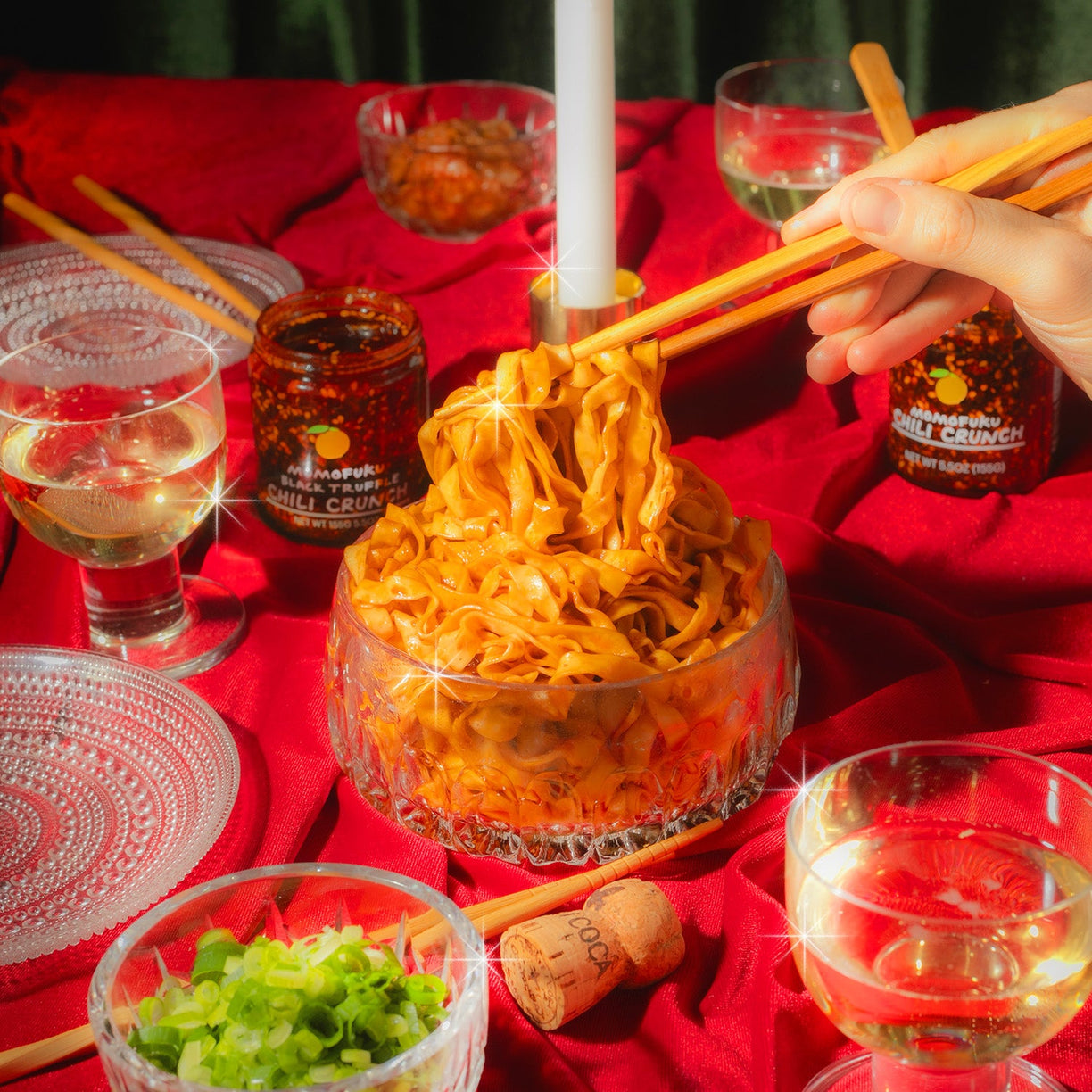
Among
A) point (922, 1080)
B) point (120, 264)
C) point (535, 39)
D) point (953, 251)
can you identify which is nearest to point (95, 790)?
point (922, 1080)

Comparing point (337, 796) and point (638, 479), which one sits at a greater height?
point (638, 479)

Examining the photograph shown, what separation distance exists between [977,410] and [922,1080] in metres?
0.63

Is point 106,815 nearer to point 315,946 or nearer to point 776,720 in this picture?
point 315,946

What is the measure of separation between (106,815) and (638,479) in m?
0.40

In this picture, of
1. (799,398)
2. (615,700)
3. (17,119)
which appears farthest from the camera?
(17,119)

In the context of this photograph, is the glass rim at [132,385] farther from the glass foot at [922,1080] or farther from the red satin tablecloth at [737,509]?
the glass foot at [922,1080]

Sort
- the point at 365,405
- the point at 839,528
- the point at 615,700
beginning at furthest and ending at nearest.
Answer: the point at 839,528 → the point at 365,405 → the point at 615,700

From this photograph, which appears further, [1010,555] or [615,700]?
[1010,555]

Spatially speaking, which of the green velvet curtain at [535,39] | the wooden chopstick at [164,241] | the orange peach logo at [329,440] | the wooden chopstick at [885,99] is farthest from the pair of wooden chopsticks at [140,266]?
the green velvet curtain at [535,39]

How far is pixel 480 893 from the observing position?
2.91 feet

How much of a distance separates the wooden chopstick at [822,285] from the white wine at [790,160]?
21.8 inches

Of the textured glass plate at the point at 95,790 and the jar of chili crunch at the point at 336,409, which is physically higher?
the jar of chili crunch at the point at 336,409

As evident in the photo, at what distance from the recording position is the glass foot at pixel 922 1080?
2.29 ft

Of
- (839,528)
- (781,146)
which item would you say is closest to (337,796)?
(839,528)
